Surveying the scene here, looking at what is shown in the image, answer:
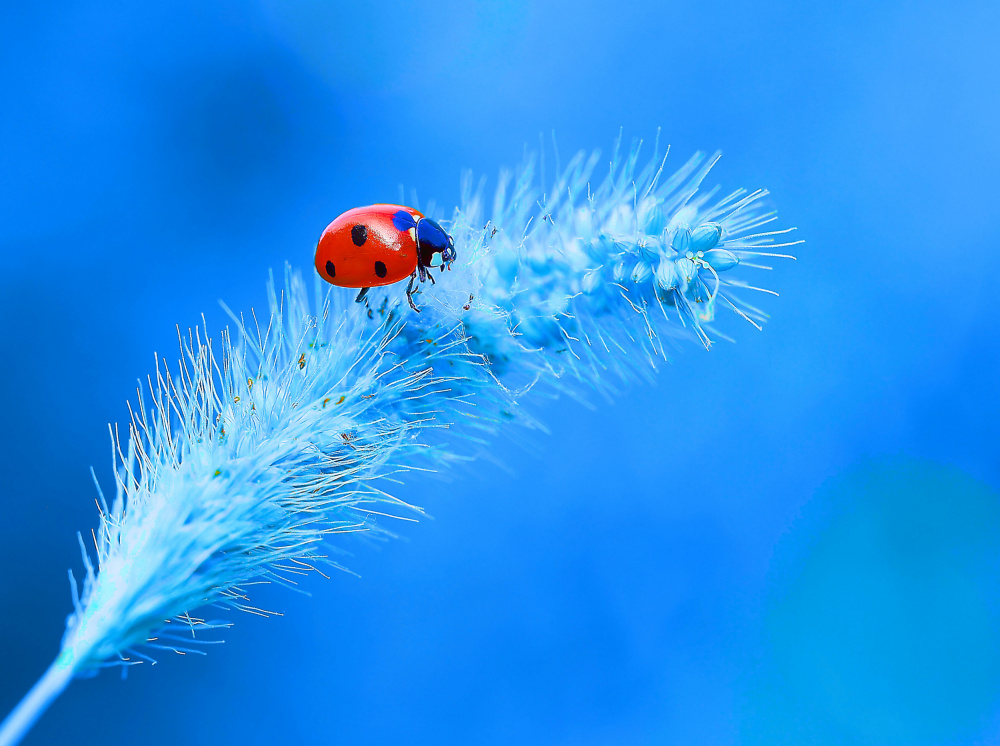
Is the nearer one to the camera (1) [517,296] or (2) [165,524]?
(2) [165,524]

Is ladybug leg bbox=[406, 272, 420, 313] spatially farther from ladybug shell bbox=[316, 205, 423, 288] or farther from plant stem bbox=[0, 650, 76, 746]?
plant stem bbox=[0, 650, 76, 746]

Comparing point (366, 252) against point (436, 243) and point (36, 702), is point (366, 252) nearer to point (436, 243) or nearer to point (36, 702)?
point (436, 243)

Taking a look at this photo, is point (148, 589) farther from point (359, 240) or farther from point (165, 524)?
point (359, 240)

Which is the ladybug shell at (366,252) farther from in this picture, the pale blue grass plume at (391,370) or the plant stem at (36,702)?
the plant stem at (36,702)

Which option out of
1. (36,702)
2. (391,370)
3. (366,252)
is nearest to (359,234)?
(366,252)

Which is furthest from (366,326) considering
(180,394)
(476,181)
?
(476,181)

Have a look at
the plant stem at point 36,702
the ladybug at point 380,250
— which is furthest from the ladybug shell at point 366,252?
the plant stem at point 36,702

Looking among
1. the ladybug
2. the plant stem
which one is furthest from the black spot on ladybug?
the plant stem
